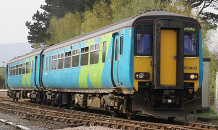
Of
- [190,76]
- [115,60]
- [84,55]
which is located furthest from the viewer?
[84,55]

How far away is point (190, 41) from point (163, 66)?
1.21 m

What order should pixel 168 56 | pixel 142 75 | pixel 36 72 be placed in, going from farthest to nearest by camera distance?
pixel 36 72, pixel 168 56, pixel 142 75

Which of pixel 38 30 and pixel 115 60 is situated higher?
pixel 38 30

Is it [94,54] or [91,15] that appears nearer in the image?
[94,54]

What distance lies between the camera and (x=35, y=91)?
2427 centimetres

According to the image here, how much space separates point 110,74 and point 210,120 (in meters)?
3.95

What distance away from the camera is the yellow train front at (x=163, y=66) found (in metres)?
11.4

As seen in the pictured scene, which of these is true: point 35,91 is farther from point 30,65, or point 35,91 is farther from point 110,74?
point 110,74

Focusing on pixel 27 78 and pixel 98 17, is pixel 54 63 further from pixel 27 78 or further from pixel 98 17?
pixel 98 17

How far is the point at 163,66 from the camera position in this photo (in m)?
11.5

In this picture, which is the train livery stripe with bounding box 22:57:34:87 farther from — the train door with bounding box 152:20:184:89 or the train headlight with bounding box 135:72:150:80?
the train door with bounding box 152:20:184:89

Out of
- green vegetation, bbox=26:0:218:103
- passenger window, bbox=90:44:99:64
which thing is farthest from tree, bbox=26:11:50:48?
passenger window, bbox=90:44:99:64

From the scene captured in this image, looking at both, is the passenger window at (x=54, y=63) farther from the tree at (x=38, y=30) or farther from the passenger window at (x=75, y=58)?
the tree at (x=38, y=30)

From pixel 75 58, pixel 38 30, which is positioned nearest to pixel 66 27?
pixel 38 30
